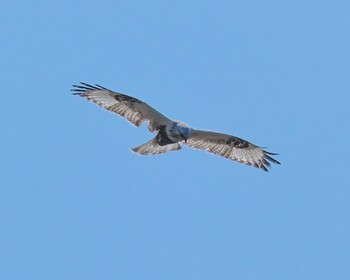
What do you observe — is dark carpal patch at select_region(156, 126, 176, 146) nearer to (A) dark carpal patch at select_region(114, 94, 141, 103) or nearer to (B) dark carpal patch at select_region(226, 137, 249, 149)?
(A) dark carpal patch at select_region(114, 94, 141, 103)

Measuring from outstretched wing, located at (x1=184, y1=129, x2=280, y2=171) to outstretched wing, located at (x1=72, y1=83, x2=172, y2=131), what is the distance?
2.64 ft

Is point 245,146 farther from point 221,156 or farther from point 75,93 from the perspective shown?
point 75,93

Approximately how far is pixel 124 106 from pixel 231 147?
213cm

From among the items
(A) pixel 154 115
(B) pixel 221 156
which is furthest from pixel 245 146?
(A) pixel 154 115

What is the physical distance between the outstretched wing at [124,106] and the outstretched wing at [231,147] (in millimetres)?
806

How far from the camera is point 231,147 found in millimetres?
21359

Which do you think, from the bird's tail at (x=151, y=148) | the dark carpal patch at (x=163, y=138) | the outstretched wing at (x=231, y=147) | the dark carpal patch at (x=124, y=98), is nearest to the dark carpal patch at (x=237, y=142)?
the outstretched wing at (x=231, y=147)

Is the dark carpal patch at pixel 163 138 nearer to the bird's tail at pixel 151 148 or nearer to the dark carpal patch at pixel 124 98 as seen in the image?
the bird's tail at pixel 151 148

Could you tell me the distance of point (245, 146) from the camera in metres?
21.4

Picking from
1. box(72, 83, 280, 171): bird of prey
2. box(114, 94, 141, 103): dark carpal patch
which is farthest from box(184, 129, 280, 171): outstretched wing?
box(114, 94, 141, 103): dark carpal patch

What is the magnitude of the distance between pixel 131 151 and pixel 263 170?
2.32m

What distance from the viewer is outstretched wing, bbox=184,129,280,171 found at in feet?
68.9

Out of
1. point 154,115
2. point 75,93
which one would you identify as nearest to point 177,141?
point 154,115

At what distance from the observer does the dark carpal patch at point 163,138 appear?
20.2m
